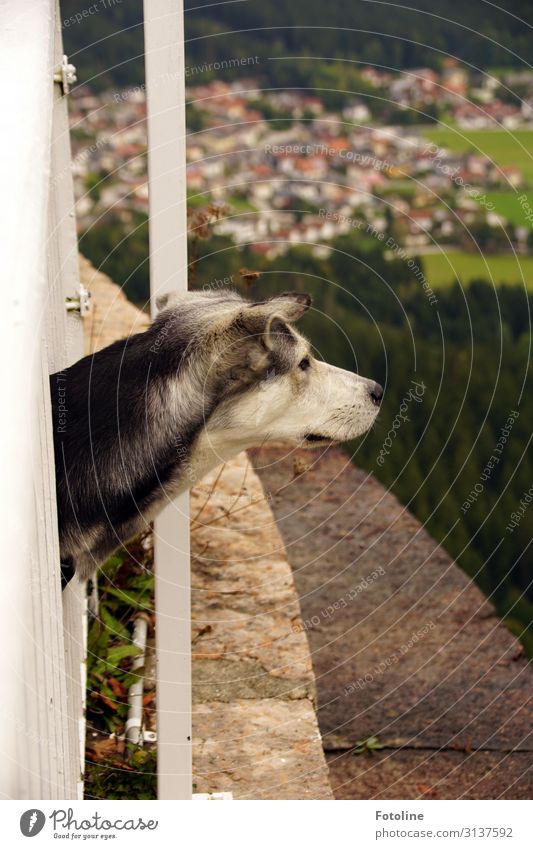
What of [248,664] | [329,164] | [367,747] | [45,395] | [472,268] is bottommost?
[367,747]

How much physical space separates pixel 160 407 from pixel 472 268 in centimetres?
630

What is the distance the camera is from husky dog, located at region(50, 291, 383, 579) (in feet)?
11.6

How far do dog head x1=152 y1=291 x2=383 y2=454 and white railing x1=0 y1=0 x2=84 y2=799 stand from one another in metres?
1.00

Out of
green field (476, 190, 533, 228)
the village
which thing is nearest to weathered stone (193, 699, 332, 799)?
the village

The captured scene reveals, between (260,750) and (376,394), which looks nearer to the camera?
(376,394)

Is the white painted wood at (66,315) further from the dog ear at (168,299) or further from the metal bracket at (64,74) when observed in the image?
the dog ear at (168,299)

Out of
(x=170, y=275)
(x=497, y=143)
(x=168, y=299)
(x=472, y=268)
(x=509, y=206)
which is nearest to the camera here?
(x=170, y=275)

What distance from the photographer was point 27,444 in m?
1.77

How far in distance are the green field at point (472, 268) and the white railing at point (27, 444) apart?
261 inches

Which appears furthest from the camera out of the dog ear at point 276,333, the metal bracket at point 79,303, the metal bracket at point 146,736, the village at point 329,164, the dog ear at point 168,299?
the village at point 329,164

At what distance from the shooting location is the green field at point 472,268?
9422mm

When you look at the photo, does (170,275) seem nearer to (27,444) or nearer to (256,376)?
(256,376)

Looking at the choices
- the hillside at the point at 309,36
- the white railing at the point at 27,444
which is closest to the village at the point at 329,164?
the hillside at the point at 309,36

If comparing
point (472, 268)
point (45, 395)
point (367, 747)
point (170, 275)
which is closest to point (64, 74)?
point (170, 275)
